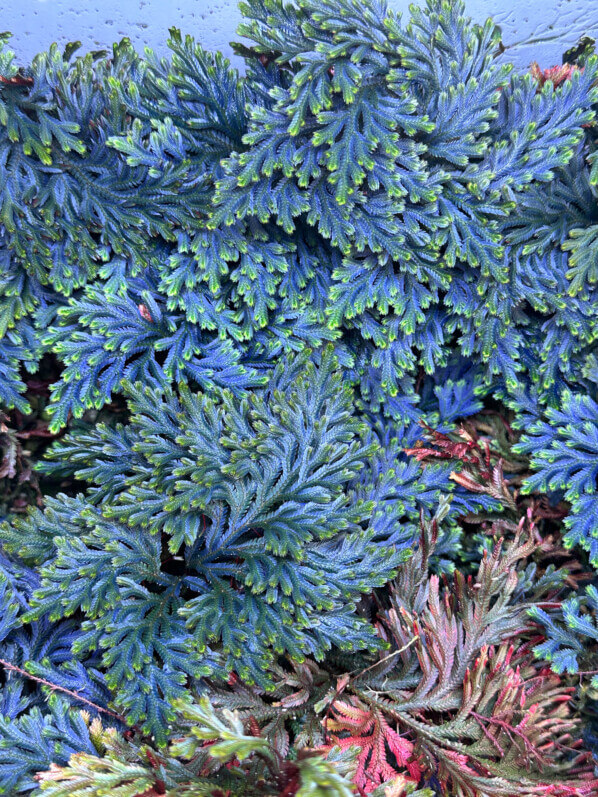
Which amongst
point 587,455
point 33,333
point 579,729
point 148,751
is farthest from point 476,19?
point 148,751

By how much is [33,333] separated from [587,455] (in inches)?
63.1

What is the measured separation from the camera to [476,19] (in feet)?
6.60

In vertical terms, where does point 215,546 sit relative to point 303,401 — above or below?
below

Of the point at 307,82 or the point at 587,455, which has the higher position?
the point at 307,82

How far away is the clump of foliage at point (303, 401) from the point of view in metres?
1.47

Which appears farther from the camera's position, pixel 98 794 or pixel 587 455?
pixel 587 455

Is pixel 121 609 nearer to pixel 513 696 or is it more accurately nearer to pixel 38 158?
pixel 513 696

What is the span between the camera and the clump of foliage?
147 cm

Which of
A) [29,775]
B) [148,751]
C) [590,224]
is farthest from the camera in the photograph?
[590,224]

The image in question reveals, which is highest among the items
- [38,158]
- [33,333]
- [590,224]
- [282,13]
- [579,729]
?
[282,13]

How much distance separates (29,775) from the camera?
1433 mm

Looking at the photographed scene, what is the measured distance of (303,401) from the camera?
1612 mm

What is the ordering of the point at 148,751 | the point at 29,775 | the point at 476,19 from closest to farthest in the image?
the point at 148,751
the point at 29,775
the point at 476,19

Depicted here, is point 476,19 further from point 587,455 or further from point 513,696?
point 513,696
